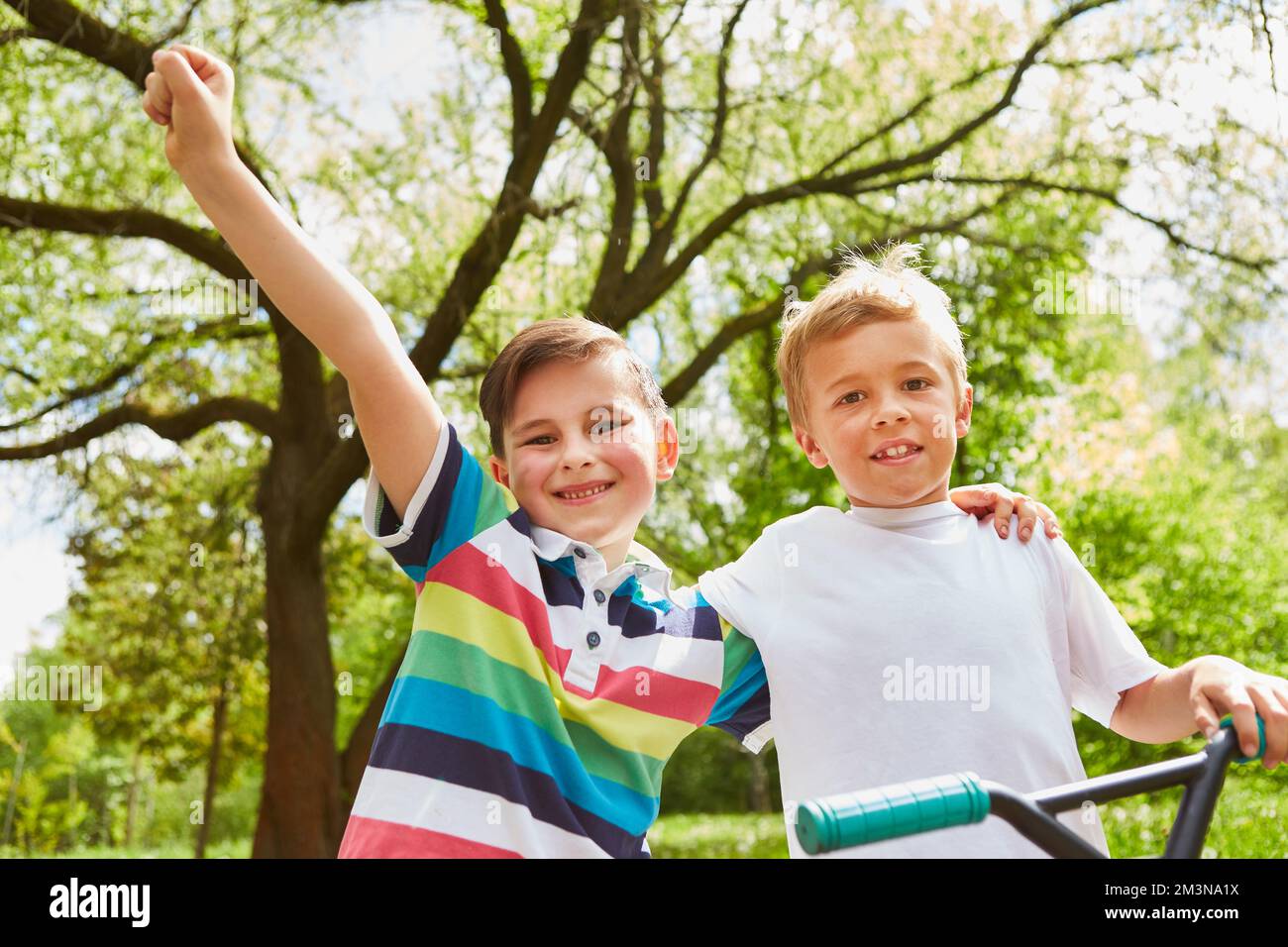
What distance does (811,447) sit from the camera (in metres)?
2.07

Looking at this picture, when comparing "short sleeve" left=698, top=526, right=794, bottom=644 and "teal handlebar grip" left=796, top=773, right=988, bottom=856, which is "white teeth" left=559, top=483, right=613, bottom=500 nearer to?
"short sleeve" left=698, top=526, right=794, bottom=644

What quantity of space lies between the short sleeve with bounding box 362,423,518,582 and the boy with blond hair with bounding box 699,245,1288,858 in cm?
47

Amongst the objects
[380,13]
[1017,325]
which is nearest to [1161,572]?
[1017,325]

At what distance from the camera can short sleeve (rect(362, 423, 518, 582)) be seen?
163cm

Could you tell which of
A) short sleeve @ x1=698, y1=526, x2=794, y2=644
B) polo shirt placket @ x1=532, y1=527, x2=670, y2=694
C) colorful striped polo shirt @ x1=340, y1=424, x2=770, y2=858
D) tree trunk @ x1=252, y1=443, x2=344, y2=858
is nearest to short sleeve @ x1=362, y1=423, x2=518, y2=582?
colorful striped polo shirt @ x1=340, y1=424, x2=770, y2=858

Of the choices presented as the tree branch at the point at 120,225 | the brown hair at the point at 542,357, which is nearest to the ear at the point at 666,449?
the brown hair at the point at 542,357

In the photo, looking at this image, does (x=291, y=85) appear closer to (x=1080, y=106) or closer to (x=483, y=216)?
(x=483, y=216)

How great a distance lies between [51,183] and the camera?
7523 millimetres

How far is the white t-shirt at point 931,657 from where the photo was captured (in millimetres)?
1688

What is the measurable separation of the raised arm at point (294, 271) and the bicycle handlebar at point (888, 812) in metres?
0.87

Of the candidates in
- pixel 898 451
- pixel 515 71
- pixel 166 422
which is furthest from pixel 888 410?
pixel 166 422

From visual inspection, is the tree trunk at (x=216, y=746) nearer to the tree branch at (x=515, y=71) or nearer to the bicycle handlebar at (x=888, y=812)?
the tree branch at (x=515, y=71)

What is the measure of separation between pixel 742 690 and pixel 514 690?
1.52 feet
